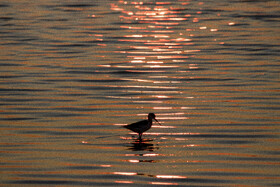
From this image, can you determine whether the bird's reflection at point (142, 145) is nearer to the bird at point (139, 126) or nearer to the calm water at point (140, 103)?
the calm water at point (140, 103)

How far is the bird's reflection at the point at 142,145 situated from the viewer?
53.6 ft

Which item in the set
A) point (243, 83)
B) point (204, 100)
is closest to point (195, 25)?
point (243, 83)

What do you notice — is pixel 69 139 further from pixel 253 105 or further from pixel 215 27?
pixel 215 27

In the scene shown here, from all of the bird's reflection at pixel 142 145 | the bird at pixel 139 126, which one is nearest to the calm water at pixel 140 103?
the bird's reflection at pixel 142 145

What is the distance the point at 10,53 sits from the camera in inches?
1280

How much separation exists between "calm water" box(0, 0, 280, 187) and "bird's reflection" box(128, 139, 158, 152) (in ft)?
0.08

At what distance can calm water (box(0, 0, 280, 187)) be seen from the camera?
14.5m

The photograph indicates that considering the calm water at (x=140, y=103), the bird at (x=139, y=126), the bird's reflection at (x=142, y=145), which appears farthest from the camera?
the bird at (x=139, y=126)

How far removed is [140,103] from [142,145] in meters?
4.86

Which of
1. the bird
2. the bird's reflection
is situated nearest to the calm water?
the bird's reflection

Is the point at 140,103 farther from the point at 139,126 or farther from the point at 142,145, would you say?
the point at 142,145

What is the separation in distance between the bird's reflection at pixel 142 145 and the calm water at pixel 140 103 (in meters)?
0.02

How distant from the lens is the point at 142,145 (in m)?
16.8

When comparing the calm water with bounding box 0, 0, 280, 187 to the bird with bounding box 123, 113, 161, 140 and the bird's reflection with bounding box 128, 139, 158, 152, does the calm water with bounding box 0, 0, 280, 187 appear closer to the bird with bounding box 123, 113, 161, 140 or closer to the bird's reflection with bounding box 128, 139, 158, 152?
the bird's reflection with bounding box 128, 139, 158, 152
